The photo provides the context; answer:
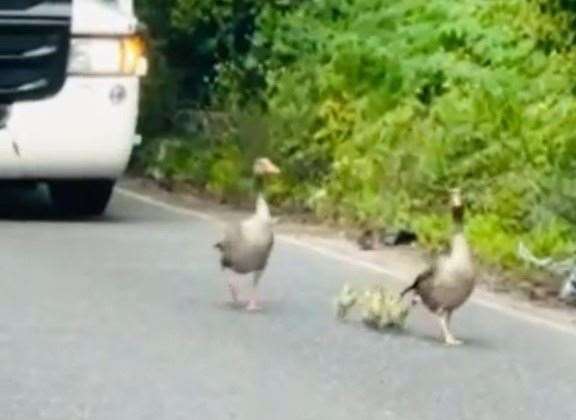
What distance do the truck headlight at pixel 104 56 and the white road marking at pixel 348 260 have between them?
1.26 meters

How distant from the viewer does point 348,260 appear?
666 inches

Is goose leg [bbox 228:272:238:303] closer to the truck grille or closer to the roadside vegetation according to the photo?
the roadside vegetation

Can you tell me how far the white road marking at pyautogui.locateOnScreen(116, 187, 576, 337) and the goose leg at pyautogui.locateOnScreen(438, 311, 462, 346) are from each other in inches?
30.5

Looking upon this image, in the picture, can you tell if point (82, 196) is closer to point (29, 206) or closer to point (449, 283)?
point (29, 206)

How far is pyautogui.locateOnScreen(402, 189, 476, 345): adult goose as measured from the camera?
13.4m

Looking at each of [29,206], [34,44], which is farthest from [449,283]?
[29,206]

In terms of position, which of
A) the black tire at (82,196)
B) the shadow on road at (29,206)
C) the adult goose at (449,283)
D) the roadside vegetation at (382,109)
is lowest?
the shadow on road at (29,206)

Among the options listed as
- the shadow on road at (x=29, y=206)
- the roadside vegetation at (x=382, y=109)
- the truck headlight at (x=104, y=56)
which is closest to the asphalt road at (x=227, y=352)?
the roadside vegetation at (x=382, y=109)

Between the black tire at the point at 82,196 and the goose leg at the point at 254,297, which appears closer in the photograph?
the goose leg at the point at 254,297

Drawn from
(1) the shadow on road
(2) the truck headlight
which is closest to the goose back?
(2) the truck headlight

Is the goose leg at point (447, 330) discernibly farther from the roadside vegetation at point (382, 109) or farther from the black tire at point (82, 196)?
the black tire at point (82, 196)

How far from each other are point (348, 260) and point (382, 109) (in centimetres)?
374

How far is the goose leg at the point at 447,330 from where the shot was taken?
44.4 feet

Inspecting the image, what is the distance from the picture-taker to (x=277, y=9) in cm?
2281
